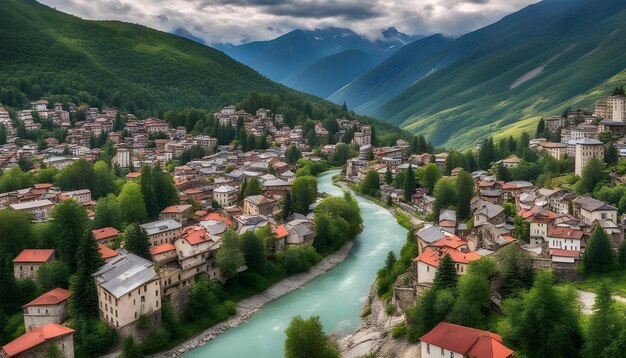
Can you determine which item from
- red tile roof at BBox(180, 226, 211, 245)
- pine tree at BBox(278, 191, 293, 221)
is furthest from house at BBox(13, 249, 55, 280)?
pine tree at BBox(278, 191, 293, 221)

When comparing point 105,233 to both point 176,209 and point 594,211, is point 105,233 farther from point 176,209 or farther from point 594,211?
point 594,211

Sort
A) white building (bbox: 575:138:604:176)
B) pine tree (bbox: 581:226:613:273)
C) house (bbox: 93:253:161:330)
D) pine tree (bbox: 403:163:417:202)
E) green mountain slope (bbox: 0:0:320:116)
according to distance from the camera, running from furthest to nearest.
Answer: green mountain slope (bbox: 0:0:320:116) → pine tree (bbox: 403:163:417:202) → white building (bbox: 575:138:604:176) → pine tree (bbox: 581:226:613:273) → house (bbox: 93:253:161:330)

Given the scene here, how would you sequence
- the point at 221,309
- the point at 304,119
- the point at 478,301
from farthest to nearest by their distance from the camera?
the point at 304,119 < the point at 221,309 < the point at 478,301

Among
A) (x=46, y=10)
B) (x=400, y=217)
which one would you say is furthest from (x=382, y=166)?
(x=46, y=10)

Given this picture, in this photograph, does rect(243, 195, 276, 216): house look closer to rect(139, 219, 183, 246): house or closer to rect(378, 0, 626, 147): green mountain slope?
rect(139, 219, 183, 246): house

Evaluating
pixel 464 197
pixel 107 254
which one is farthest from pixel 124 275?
pixel 464 197

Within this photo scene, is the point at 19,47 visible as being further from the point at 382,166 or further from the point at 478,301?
the point at 478,301
